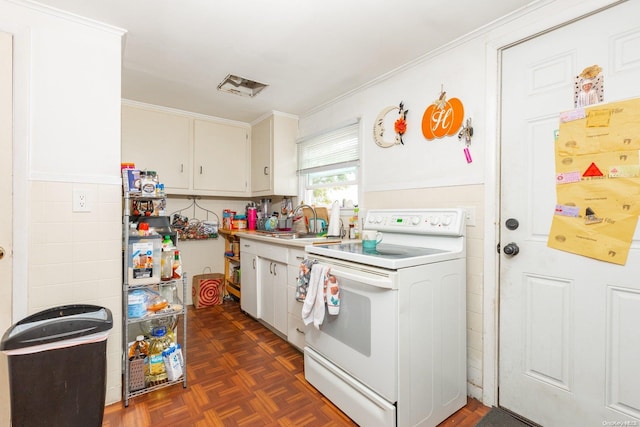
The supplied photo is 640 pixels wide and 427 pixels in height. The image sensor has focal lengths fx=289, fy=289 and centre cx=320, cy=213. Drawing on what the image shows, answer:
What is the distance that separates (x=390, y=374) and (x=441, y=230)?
85cm

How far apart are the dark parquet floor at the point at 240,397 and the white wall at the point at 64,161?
0.94 ft

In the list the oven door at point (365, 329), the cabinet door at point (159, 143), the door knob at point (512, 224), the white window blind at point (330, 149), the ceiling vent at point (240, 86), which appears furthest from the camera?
the cabinet door at point (159, 143)

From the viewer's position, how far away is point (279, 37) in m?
1.87

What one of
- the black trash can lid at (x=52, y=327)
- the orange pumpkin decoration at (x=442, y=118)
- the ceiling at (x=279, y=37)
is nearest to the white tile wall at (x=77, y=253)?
the black trash can lid at (x=52, y=327)

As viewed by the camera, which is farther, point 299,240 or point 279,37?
point 299,240

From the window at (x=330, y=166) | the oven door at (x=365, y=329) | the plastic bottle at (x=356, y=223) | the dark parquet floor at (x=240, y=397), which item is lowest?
the dark parquet floor at (x=240, y=397)

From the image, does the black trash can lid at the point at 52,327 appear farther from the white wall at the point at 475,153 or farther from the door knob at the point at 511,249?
the door knob at the point at 511,249

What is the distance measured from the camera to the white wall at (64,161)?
1.54 meters

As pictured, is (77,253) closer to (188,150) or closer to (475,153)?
(188,150)

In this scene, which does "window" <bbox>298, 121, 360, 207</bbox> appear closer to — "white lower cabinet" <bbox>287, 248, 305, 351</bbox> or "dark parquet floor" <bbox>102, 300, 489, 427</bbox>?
"white lower cabinet" <bbox>287, 248, 305, 351</bbox>

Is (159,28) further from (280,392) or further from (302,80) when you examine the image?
(280,392)

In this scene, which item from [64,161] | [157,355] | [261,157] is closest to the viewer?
[64,161]

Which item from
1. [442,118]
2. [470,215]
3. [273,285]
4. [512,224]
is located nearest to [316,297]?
[273,285]

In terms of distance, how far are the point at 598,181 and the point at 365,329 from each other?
132 centimetres
